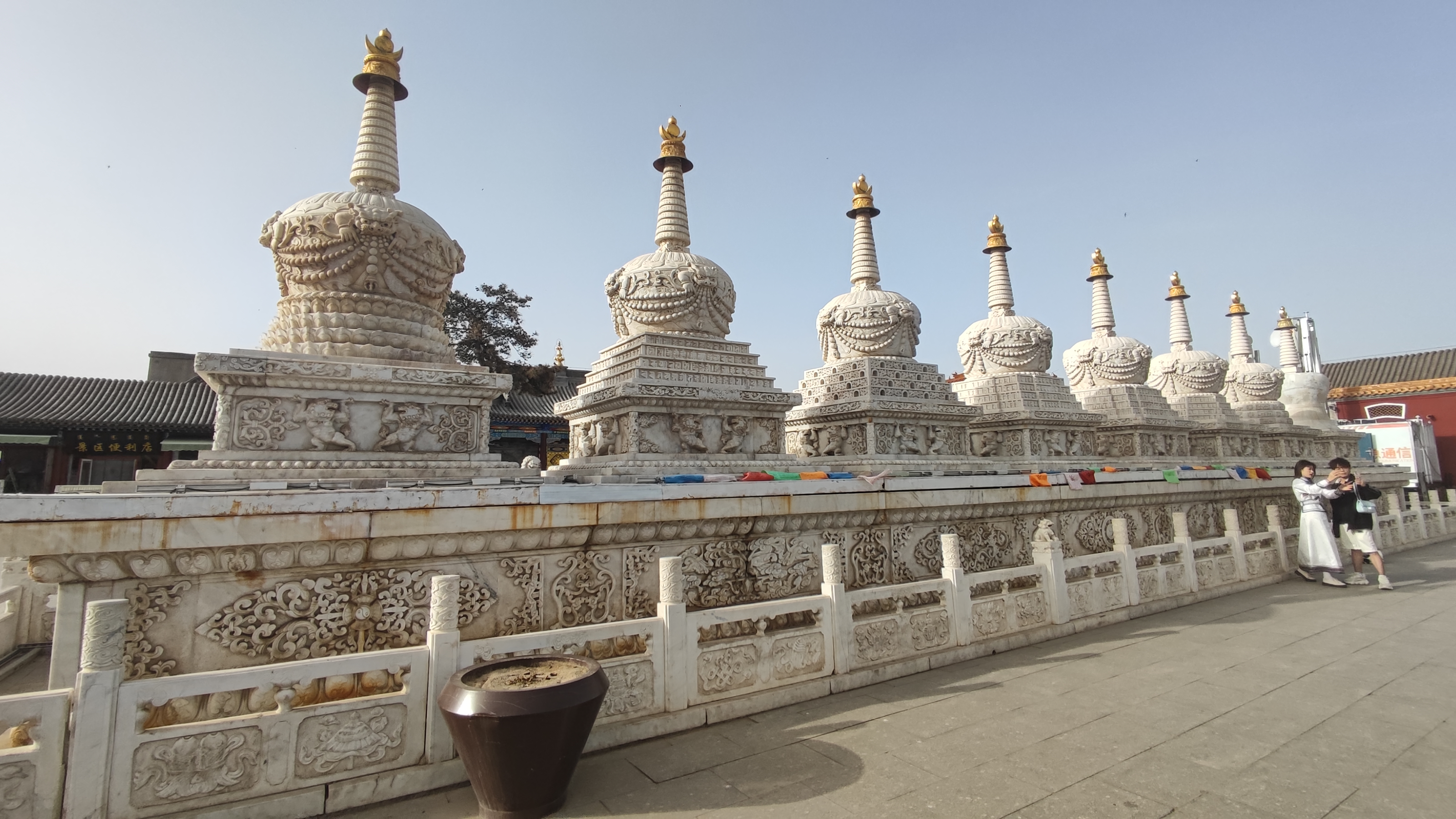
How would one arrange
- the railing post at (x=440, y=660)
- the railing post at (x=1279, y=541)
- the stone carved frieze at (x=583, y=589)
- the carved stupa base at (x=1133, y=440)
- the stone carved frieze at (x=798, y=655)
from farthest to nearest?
the carved stupa base at (x=1133, y=440), the railing post at (x=1279, y=541), the stone carved frieze at (x=583, y=589), the stone carved frieze at (x=798, y=655), the railing post at (x=440, y=660)

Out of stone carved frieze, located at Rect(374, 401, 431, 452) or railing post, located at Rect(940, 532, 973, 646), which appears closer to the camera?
railing post, located at Rect(940, 532, 973, 646)

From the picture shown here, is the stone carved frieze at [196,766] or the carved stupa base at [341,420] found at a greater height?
the carved stupa base at [341,420]

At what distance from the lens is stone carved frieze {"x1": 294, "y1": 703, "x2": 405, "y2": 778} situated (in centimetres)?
393

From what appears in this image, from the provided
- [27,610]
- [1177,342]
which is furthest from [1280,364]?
[27,610]

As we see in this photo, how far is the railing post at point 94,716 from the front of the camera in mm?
3447

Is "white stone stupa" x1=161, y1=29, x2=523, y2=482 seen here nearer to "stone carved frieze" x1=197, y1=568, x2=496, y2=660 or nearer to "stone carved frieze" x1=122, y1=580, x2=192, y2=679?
"stone carved frieze" x1=197, y1=568, x2=496, y2=660

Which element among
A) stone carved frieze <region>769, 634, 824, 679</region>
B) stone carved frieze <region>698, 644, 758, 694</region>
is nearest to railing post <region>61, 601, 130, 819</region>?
stone carved frieze <region>698, 644, 758, 694</region>

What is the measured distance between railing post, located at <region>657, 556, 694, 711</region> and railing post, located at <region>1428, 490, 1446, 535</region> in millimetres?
21065

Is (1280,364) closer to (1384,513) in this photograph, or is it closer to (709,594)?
(1384,513)

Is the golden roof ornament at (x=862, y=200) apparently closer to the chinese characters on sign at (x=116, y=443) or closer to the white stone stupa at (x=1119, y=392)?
the white stone stupa at (x=1119, y=392)

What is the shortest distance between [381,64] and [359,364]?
5221 mm

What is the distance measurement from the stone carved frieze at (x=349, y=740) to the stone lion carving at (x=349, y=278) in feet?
17.6

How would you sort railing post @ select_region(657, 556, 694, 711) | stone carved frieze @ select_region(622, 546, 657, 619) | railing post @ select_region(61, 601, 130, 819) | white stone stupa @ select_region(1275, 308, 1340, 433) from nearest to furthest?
railing post @ select_region(61, 601, 130, 819) → railing post @ select_region(657, 556, 694, 711) → stone carved frieze @ select_region(622, 546, 657, 619) → white stone stupa @ select_region(1275, 308, 1340, 433)

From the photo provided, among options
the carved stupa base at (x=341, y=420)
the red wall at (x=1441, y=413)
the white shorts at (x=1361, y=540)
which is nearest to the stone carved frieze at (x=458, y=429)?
the carved stupa base at (x=341, y=420)
